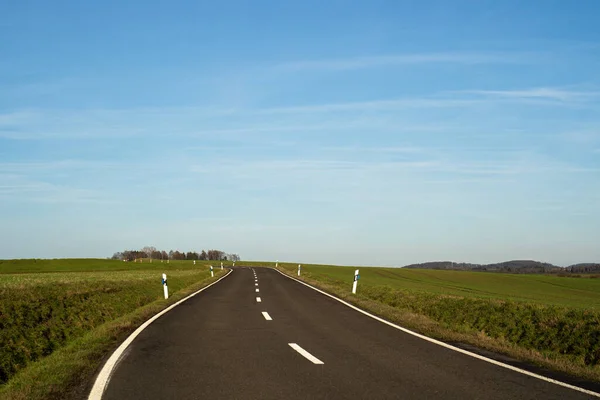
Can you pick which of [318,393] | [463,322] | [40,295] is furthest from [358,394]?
[40,295]

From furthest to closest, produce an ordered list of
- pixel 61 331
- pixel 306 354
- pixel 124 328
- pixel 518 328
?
pixel 61 331 < pixel 518 328 < pixel 124 328 < pixel 306 354

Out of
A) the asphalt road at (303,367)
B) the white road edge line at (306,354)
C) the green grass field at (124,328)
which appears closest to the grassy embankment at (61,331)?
the green grass field at (124,328)

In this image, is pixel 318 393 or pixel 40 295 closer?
pixel 318 393

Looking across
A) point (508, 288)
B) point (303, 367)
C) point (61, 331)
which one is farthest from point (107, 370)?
point (508, 288)

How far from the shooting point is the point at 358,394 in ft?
21.0

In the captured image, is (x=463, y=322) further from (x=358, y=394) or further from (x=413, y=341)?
(x=358, y=394)

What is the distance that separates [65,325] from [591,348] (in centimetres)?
1505

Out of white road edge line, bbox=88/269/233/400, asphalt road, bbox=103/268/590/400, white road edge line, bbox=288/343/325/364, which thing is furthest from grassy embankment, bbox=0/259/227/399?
white road edge line, bbox=288/343/325/364

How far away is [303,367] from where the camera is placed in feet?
26.5

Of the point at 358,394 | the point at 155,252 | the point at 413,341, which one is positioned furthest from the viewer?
the point at 155,252

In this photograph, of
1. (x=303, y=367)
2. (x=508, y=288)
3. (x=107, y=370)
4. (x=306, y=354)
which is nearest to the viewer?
(x=107, y=370)

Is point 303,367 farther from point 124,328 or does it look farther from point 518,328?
point 518,328

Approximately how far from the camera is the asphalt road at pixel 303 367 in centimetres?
655

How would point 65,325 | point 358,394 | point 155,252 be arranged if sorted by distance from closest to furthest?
point 358,394 < point 65,325 < point 155,252
